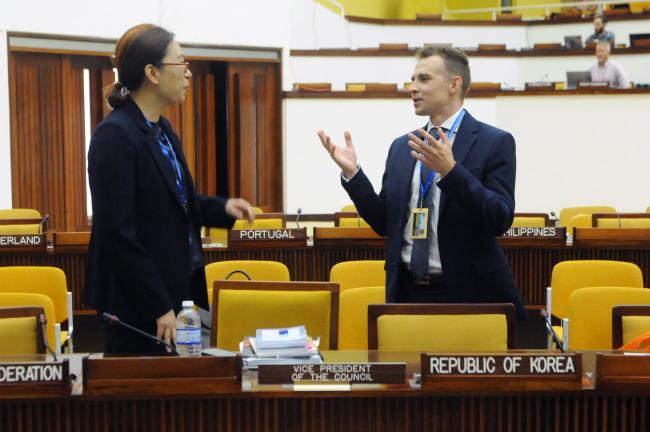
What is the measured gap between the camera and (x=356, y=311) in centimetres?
380

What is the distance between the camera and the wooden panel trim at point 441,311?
2900 millimetres

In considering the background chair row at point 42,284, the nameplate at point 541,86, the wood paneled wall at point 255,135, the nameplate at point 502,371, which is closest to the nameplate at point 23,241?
the background chair row at point 42,284

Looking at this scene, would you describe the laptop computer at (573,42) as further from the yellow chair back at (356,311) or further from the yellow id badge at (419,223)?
the yellow id badge at (419,223)

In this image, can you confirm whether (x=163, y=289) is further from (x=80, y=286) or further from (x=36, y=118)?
(x=36, y=118)

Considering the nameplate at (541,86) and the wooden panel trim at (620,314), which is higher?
the nameplate at (541,86)

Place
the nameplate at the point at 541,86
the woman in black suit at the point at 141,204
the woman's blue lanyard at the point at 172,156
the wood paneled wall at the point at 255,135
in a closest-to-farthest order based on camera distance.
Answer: the woman in black suit at the point at 141,204
the woman's blue lanyard at the point at 172,156
the nameplate at the point at 541,86
the wood paneled wall at the point at 255,135

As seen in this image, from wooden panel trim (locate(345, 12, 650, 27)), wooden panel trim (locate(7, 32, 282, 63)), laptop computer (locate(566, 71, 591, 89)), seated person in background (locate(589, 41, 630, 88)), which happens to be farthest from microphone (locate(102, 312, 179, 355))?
wooden panel trim (locate(345, 12, 650, 27))

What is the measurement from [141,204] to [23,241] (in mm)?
3421

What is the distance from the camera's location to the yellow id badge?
121 inches

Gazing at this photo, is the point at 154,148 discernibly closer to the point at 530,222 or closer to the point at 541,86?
the point at 530,222

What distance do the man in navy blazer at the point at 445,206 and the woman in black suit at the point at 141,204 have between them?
65 cm

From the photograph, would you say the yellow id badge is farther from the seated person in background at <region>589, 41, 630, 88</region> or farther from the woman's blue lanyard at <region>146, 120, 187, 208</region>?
the seated person in background at <region>589, 41, 630, 88</region>

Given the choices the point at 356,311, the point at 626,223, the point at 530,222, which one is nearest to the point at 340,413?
the point at 356,311

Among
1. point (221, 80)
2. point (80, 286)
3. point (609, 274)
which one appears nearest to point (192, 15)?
point (221, 80)
